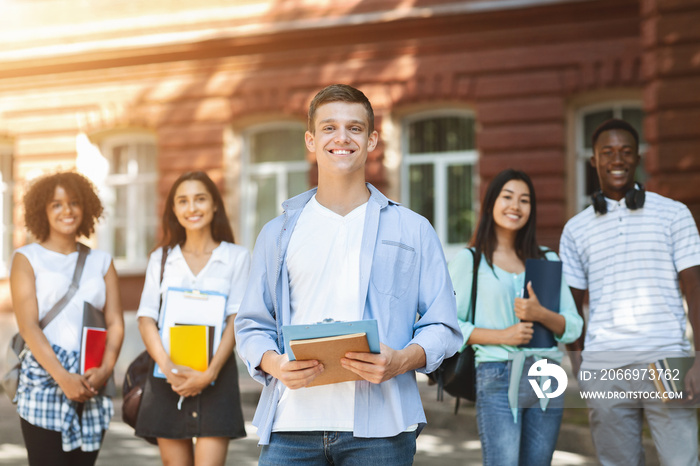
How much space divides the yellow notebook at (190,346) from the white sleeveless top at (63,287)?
514 millimetres

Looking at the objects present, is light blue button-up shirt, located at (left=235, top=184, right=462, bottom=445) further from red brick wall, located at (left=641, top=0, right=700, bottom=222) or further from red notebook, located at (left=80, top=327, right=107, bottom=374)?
red brick wall, located at (left=641, top=0, right=700, bottom=222)

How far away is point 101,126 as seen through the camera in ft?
46.6

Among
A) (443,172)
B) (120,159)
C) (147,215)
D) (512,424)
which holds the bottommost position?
(512,424)

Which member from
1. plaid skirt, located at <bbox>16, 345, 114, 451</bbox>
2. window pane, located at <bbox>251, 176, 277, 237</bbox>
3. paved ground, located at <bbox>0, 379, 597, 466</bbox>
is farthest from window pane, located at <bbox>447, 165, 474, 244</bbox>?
plaid skirt, located at <bbox>16, 345, 114, 451</bbox>

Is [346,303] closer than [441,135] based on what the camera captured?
Yes

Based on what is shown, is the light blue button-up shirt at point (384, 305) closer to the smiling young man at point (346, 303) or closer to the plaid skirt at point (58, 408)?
the smiling young man at point (346, 303)

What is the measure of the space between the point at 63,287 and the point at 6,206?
12.0 meters

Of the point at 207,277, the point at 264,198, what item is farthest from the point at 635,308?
the point at 264,198

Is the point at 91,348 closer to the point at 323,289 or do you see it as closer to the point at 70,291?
the point at 70,291

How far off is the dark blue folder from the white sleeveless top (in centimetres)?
222

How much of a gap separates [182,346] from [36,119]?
37.1 ft

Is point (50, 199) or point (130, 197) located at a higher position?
point (130, 197)

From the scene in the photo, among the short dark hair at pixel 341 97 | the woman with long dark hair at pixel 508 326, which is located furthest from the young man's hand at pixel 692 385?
the short dark hair at pixel 341 97

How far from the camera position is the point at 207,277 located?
448 cm
